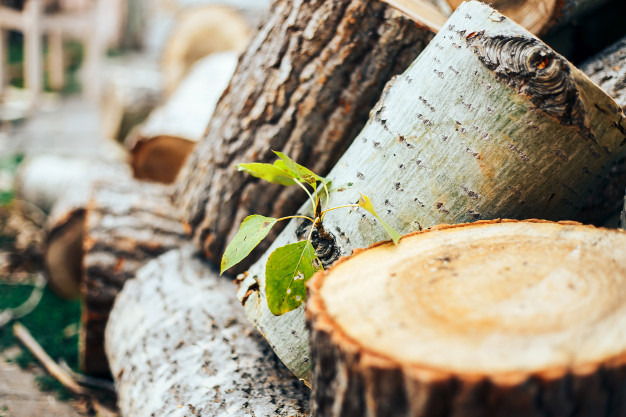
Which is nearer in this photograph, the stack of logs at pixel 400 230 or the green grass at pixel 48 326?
the stack of logs at pixel 400 230

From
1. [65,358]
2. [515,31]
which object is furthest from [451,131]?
[65,358]

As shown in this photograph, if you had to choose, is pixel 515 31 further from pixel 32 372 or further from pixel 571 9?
pixel 32 372

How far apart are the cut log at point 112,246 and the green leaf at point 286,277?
38.1 inches

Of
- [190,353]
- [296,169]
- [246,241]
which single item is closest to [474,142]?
[296,169]

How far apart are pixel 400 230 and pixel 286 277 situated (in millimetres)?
268

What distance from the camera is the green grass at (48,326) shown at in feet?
6.76

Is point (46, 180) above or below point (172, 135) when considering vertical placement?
below

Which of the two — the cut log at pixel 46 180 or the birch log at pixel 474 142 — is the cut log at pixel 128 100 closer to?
the cut log at pixel 46 180

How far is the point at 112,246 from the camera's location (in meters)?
1.84

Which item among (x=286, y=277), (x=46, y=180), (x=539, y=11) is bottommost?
(x=46, y=180)

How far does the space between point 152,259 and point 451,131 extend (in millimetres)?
1232

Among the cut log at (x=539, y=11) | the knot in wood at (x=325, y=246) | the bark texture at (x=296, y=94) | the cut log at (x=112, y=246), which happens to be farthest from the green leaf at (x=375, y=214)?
the cut log at (x=112, y=246)

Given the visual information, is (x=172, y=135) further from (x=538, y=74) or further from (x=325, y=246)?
(x=538, y=74)

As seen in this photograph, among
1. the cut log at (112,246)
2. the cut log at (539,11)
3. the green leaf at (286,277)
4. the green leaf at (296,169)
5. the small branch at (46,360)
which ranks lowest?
the small branch at (46,360)
